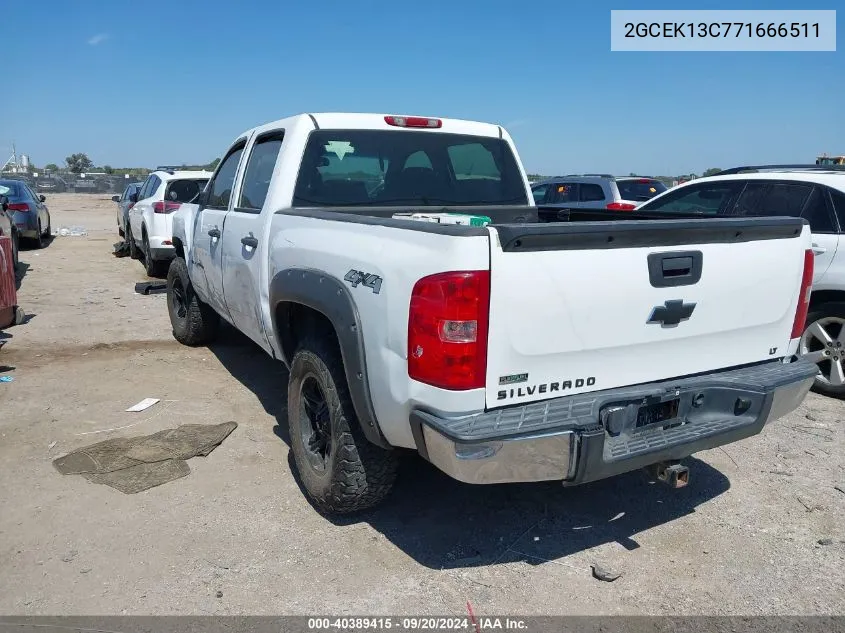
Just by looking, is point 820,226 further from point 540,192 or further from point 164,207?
point 540,192

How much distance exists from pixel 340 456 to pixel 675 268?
5.66 feet

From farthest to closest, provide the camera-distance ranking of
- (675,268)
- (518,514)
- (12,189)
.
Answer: (12,189)
(518,514)
(675,268)

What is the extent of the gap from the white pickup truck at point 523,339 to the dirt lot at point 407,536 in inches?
15.1

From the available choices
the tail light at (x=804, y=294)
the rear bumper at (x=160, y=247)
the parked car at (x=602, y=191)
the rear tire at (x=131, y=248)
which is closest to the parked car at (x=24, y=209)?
the rear tire at (x=131, y=248)

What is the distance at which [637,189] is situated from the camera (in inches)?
506

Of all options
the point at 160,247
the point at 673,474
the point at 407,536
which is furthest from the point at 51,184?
the point at 673,474

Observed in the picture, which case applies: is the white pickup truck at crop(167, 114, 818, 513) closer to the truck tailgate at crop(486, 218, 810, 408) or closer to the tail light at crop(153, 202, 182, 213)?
the truck tailgate at crop(486, 218, 810, 408)

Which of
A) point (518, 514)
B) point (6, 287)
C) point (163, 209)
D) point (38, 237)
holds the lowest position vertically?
point (518, 514)

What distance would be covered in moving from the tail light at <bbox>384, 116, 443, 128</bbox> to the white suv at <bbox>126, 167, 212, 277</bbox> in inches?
255

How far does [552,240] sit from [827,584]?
2009mm

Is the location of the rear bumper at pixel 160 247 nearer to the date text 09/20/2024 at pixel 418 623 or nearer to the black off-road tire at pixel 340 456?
the black off-road tire at pixel 340 456

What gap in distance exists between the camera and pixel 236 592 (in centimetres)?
291

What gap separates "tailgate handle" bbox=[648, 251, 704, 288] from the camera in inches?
110

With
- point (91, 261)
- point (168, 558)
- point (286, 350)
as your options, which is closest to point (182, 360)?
point (286, 350)
